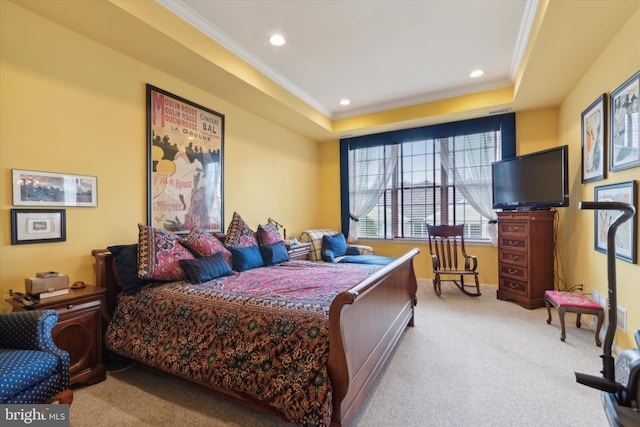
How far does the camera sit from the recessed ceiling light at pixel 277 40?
2.87 meters

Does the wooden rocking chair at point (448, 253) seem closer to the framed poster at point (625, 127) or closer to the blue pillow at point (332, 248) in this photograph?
the blue pillow at point (332, 248)

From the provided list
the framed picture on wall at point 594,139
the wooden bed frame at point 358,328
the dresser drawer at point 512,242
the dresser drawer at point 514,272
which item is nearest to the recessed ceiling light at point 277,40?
the wooden bed frame at point 358,328

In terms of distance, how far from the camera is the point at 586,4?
2.04 meters

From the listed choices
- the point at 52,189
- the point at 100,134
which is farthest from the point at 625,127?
the point at 52,189

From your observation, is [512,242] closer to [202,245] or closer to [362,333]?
[362,333]

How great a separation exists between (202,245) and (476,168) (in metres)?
4.32

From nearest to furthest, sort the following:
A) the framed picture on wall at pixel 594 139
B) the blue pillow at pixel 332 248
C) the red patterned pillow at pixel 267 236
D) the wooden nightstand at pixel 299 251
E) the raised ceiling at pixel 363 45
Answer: the raised ceiling at pixel 363 45, the framed picture on wall at pixel 594 139, the red patterned pillow at pixel 267 236, the wooden nightstand at pixel 299 251, the blue pillow at pixel 332 248

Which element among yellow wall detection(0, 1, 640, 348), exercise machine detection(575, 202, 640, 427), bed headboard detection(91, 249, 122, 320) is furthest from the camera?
bed headboard detection(91, 249, 122, 320)

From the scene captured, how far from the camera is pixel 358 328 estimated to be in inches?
69.3

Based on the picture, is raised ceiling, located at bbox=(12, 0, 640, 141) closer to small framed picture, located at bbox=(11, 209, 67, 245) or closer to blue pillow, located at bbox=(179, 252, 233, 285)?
small framed picture, located at bbox=(11, 209, 67, 245)

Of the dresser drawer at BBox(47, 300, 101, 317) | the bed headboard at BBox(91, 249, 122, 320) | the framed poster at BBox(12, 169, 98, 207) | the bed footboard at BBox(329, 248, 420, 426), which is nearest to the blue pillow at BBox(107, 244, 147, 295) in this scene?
the bed headboard at BBox(91, 249, 122, 320)

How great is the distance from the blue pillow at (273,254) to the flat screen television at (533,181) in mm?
3248

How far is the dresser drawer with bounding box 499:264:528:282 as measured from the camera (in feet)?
12.0

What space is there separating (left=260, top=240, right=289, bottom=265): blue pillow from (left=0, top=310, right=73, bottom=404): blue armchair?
6.09 ft
